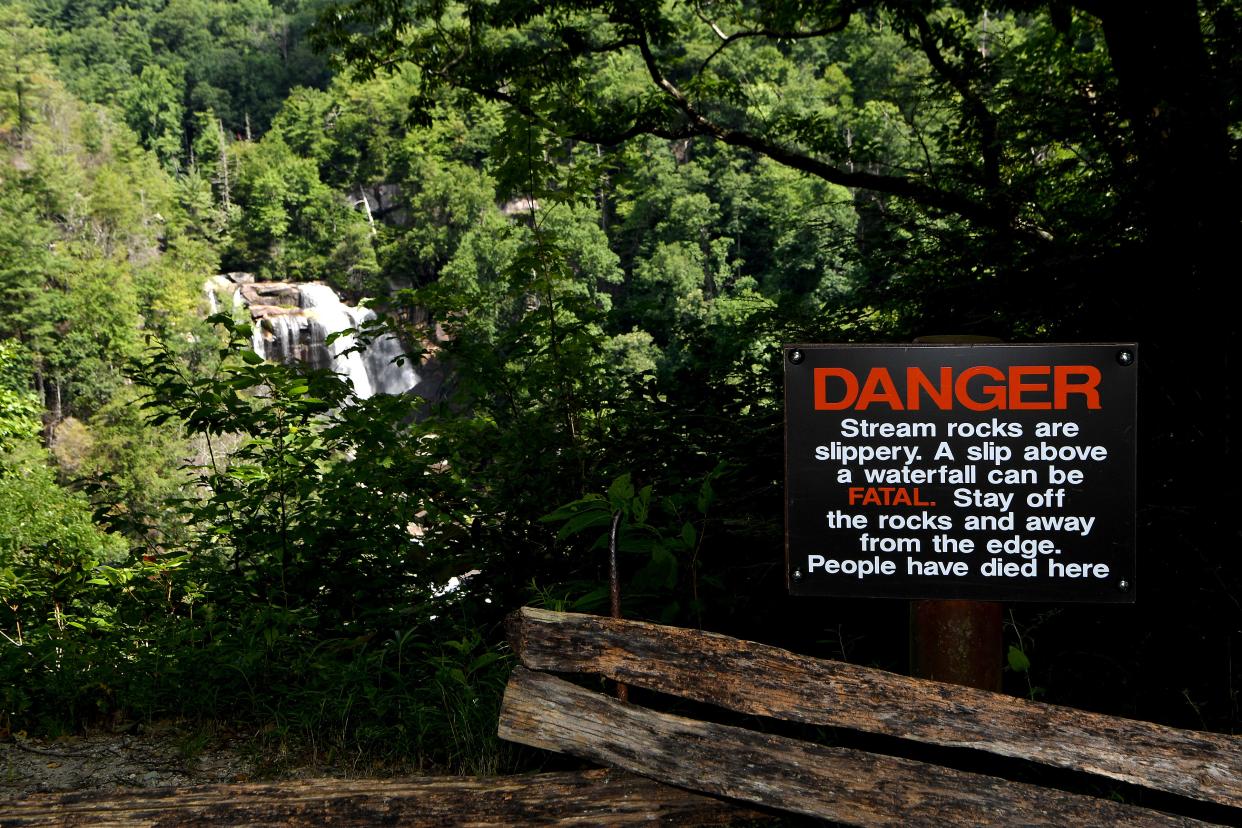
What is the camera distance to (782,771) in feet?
9.01

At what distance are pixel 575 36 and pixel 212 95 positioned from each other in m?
119

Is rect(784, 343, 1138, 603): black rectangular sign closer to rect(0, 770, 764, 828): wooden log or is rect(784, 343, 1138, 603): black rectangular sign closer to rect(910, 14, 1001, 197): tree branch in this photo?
rect(0, 770, 764, 828): wooden log

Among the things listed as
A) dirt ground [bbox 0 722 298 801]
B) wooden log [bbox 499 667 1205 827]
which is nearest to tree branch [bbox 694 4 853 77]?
dirt ground [bbox 0 722 298 801]

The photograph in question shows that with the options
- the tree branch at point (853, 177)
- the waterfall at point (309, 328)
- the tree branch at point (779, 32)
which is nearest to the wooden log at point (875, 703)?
the tree branch at point (853, 177)

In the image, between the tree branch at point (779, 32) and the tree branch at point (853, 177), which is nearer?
the tree branch at point (853, 177)

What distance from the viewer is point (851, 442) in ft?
9.05

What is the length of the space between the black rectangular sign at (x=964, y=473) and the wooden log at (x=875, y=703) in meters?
0.27

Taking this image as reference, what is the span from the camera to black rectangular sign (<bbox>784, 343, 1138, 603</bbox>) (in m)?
2.69

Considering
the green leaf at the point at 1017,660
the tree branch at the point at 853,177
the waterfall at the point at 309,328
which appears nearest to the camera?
the green leaf at the point at 1017,660

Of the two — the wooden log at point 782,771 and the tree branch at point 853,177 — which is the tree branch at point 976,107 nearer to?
the tree branch at point 853,177

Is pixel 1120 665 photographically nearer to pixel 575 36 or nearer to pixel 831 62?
pixel 575 36

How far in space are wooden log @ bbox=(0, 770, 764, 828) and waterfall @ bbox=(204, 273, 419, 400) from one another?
45.0 m

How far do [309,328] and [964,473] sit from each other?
5652 centimetres

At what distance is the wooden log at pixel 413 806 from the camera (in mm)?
2779
